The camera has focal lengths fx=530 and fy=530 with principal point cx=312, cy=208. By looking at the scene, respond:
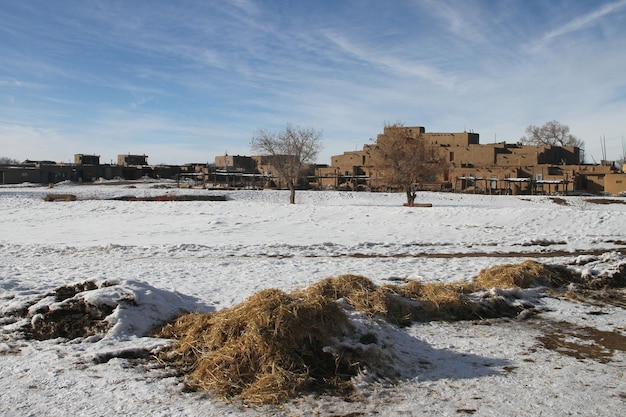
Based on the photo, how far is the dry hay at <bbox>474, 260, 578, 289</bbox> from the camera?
33.1ft

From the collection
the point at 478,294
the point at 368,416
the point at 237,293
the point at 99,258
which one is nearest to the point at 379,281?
the point at 478,294

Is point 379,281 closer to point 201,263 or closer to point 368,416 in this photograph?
point 201,263

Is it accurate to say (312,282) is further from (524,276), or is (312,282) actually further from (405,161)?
(405,161)

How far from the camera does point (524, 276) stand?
1038cm

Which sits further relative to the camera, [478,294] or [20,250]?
[20,250]

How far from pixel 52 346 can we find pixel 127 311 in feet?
3.27

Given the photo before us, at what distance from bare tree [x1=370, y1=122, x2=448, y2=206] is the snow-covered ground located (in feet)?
46.3

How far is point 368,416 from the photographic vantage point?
14.8 ft

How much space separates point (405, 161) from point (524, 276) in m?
32.5

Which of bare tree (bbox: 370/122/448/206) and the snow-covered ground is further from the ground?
Answer: bare tree (bbox: 370/122/448/206)

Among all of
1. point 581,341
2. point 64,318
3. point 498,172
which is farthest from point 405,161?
point 64,318

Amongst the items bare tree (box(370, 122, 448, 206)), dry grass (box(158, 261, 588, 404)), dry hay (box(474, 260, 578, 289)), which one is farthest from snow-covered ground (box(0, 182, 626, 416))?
bare tree (box(370, 122, 448, 206))

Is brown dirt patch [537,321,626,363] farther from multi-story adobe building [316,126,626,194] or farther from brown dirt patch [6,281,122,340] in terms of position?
multi-story adobe building [316,126,626,194]


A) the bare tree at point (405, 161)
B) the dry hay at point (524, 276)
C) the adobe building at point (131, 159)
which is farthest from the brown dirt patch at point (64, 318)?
the adobe building at point (131, 159)
